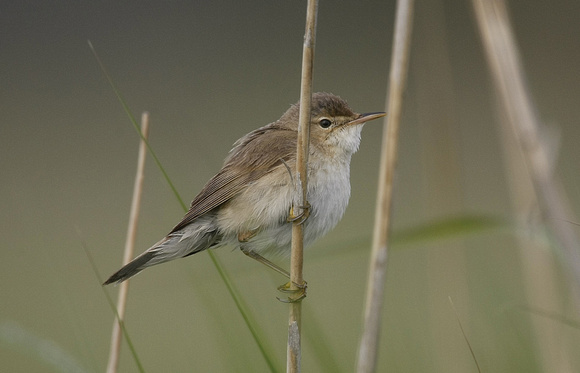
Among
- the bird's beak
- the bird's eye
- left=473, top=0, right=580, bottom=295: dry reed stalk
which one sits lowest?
left=473, top=0, right=580, bottom=295: dry reed stalk

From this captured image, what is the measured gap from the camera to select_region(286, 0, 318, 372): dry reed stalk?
6.28 feet

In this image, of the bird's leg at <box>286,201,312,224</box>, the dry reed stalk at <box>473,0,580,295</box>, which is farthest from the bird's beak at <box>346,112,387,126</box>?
the dry reed stalk at <box>473,0,580,295</box>

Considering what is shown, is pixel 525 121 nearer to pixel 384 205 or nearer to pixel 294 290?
pixel 384 205

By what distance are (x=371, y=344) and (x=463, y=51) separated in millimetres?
10646

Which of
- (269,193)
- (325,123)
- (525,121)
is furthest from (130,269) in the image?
(525,121)

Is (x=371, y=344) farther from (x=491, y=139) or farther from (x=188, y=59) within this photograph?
(x=188, y=59)

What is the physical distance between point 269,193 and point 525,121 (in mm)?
1439

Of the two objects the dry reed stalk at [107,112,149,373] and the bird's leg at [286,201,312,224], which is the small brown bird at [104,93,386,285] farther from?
the dry reed stalk at [107,112,149,373]

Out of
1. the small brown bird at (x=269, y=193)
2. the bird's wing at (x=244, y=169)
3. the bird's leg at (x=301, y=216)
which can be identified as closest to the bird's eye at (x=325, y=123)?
the small brown bird at (x=269, y=193)

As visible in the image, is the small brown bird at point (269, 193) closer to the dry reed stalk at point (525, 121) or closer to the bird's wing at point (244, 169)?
Answer: the bird's wing at point (244, 169)

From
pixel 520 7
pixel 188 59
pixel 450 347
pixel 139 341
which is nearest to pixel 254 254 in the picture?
pixel 450 347

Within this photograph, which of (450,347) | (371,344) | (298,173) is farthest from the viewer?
(450,347)

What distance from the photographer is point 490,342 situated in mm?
2500

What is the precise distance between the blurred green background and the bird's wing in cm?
11
